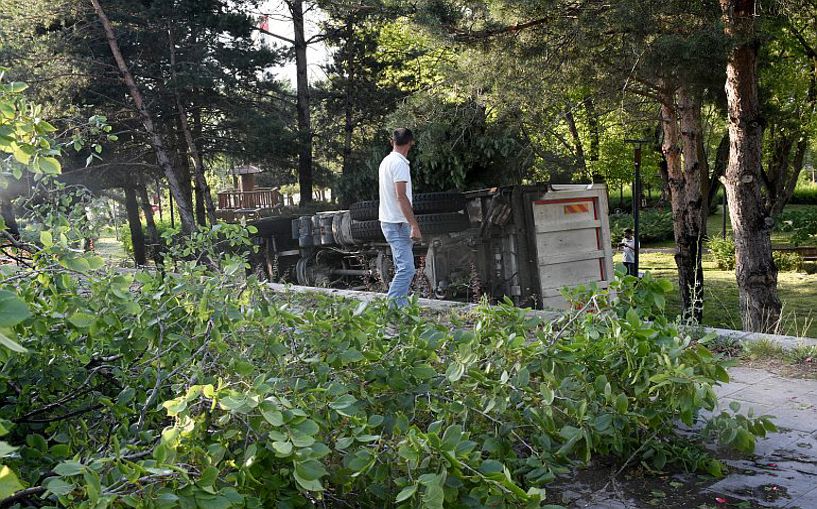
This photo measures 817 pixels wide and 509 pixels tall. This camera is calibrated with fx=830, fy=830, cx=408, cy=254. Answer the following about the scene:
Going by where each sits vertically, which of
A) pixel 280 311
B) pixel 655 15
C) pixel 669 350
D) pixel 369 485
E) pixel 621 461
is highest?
pixel 655 15

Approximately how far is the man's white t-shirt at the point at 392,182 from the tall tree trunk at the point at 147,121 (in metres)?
13.4

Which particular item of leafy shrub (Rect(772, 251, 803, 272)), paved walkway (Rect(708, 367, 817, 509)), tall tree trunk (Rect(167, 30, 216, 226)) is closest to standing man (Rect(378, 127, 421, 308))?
paved walkway (Rect(708, 367, 817, 509))

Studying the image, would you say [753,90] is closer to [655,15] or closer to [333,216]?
[655,15]

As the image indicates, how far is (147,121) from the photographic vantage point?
22.5 metres

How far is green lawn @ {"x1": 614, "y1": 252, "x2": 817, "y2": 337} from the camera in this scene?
43.5 feet

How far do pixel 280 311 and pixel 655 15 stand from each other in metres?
8.32

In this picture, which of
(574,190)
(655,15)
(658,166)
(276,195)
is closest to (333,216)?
(574,190)

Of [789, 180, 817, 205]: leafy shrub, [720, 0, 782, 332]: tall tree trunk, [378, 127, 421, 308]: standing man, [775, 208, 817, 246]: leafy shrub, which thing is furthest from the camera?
[789, 180, 817, 205]: leafy shrub

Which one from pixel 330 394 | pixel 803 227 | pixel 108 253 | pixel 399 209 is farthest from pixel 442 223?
pixel 803 227

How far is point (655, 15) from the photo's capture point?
34.0ft

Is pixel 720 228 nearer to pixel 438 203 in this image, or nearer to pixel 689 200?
pixel 689 200

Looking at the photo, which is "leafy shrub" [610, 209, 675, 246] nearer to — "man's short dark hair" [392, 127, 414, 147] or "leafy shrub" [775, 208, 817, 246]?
"leafy shrub" [775, 208, 817, 246]

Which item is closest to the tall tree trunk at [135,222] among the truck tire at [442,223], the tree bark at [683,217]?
the truck tire at [442,223]

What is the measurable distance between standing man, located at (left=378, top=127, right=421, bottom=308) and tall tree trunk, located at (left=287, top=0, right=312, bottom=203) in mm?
16200
